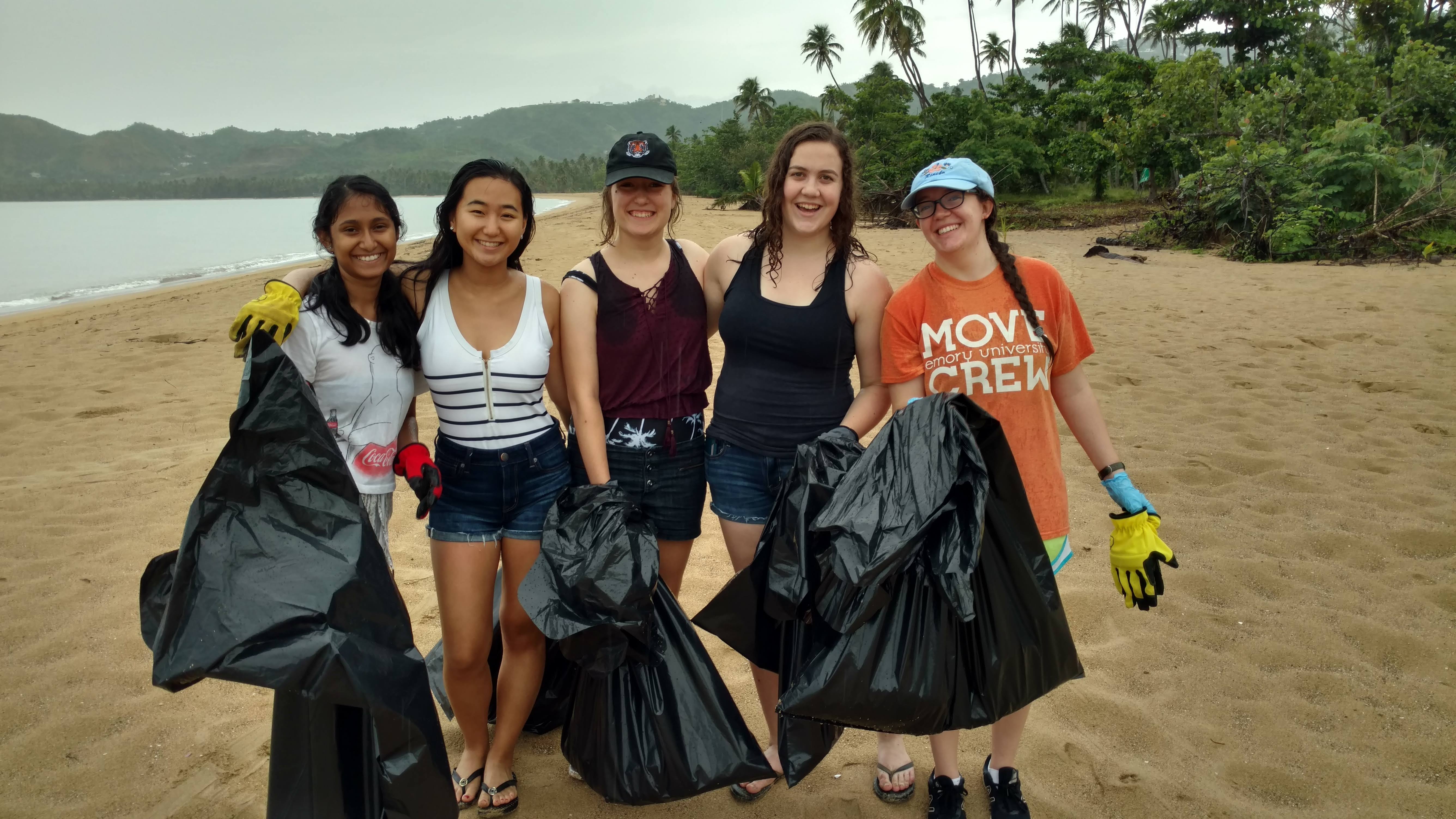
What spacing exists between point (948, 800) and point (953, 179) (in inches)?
61.9

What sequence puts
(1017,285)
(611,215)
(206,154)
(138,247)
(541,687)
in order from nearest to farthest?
1. (1017,285)
2. (611,215)
3. (541,687)
4. (138,247)
5. (206,154)

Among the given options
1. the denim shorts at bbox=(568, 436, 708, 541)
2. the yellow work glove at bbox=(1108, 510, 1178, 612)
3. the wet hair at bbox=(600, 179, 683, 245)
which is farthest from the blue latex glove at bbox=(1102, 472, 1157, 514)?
the wet hair at bbox=(600, 179, 683, 245)

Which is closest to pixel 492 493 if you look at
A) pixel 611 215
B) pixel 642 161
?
pixel 611 215

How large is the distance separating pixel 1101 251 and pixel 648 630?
530 inches

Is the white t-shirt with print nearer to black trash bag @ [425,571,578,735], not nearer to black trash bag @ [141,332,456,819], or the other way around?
black trash bag @ [141,332,456,819]

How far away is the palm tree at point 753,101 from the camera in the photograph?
4909 centimetres

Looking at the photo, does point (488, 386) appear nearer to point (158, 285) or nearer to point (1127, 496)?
point (1127, 496)

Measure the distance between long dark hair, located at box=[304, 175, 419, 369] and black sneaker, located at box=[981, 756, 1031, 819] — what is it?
6.17 feet

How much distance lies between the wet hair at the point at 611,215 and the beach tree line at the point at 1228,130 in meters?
3.90

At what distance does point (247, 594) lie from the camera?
4.89 ft

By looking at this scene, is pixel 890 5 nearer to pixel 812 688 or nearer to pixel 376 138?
pixel 812 688

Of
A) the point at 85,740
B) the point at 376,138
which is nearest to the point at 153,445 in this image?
the point at 85,740

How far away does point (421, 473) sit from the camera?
6.49ft

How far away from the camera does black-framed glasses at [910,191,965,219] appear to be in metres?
1.85
